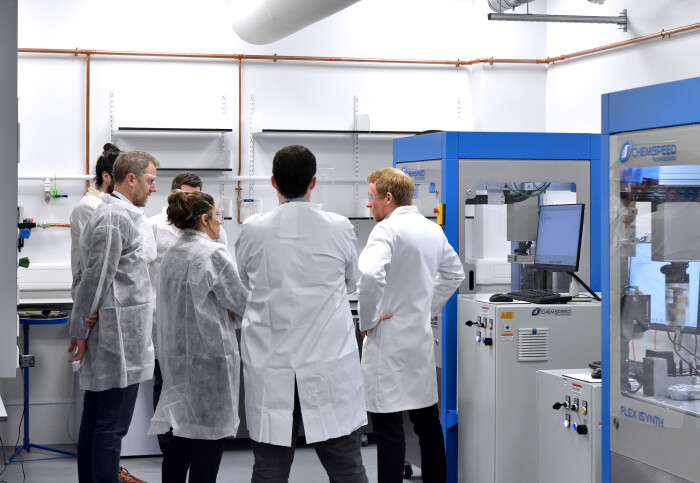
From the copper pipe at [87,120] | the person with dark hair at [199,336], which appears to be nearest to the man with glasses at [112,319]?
the person with dark hair at [199,336]

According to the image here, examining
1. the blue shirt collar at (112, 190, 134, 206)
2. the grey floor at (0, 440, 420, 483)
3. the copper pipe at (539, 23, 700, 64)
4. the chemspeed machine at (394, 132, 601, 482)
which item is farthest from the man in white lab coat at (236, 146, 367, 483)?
the copper pipe at (539, 23, 700, 64)

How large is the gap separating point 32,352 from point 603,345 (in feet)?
11.2

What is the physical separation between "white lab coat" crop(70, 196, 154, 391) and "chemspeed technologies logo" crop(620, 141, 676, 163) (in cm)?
170

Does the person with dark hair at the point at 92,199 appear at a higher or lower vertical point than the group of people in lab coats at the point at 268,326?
higher

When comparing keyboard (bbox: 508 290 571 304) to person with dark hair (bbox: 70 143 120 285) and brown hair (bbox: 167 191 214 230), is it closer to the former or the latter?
brown hair (bbox: 167 191 214 230)

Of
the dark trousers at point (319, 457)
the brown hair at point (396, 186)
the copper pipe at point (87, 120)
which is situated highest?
the copper pipe at point (87, 120)

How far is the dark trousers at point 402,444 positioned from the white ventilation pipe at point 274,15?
1.84 metres

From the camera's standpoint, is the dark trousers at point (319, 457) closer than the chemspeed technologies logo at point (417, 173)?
Yes

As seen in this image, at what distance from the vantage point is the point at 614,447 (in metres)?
2.51

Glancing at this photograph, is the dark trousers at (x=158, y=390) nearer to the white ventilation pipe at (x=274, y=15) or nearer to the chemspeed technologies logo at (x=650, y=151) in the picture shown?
the white ventilation pipe at (x=274, y=15)

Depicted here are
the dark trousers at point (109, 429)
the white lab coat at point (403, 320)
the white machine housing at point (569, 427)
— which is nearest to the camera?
the white machine housing at point (569, 427)

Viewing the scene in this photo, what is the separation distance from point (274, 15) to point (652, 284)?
9.08ft

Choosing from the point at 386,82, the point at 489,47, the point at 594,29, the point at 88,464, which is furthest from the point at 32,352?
the point at 594,29

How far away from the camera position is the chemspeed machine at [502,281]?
3.42 metres
